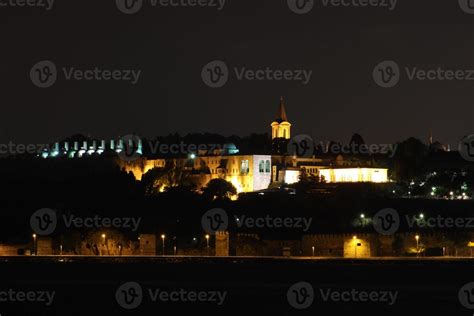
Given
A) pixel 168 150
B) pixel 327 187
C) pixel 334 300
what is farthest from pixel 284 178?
pixel 334 300

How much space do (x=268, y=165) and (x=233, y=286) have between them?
230ft

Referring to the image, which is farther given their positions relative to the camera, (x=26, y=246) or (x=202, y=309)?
(x=26, y=246)

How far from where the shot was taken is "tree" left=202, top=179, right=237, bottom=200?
111025mm

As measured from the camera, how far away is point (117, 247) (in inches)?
3155

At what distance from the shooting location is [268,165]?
411 ft

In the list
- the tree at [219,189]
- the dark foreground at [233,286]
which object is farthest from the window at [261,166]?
the dark foreground at [233,286]

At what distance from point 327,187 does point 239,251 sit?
33.8 m

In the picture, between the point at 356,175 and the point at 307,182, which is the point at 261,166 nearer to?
the point at 356,175

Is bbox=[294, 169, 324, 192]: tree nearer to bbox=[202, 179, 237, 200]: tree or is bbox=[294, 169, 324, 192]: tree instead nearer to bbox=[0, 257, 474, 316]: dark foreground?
bbox=[202, 179, 237, 200]: tree

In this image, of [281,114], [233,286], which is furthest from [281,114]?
[233,286]

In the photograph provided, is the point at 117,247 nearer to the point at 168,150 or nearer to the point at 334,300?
the point at 334,300

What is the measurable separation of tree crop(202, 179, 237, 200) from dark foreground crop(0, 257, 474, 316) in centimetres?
3916

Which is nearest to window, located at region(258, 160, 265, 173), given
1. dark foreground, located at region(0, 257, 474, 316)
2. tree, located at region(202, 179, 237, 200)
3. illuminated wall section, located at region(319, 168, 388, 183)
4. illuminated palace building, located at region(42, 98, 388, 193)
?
illuminated palace building, located at region(42, 98, 388, 193)

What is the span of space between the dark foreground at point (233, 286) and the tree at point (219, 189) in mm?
39159
